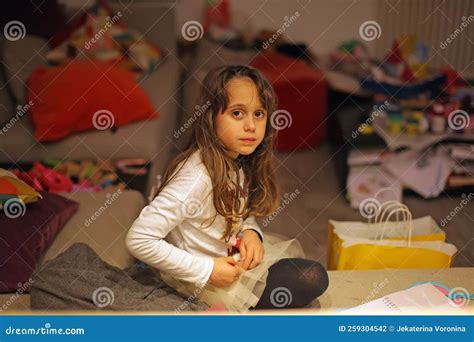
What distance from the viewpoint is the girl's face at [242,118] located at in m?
1.32

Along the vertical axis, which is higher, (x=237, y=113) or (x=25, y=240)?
(x=237, y=113)

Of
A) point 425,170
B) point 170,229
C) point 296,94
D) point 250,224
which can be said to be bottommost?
point 170,229

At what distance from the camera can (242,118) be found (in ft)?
4.37

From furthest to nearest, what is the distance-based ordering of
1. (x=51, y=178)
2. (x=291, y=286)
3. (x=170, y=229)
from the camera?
(x=51, y=178)
(x=291, y=286)
(x=170, y=229)

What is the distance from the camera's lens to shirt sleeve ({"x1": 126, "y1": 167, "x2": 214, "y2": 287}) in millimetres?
1293

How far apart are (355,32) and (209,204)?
19.4 inches

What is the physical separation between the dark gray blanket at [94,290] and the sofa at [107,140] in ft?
0.25

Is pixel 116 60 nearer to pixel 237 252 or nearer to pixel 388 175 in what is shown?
pixel 237 252

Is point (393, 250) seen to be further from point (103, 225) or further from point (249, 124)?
point (103, 225)

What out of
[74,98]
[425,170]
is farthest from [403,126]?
[74,98]

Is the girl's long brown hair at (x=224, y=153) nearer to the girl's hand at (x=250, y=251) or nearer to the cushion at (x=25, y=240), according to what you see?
→ the girl's hand at (x=250, y=251)

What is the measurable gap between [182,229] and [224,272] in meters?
A: 0.12

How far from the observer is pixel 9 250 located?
1470mm
